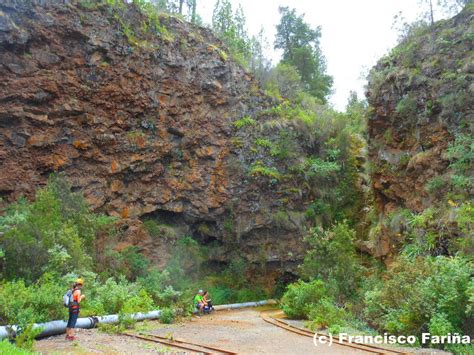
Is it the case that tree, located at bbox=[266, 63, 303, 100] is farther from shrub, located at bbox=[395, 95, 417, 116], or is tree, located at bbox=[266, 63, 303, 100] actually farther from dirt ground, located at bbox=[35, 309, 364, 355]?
dirt ground, located at bbox=[35, 309, 364, 355]

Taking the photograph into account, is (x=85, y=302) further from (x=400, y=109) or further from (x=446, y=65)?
(x=446, y=65)

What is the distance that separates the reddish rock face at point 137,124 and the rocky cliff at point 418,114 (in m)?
7.49

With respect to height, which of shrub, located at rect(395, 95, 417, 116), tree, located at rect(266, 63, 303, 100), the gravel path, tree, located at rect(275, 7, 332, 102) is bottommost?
the gravel path

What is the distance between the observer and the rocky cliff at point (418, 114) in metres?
17.3

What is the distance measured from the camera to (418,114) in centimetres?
1883

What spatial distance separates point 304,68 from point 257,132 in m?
13.9

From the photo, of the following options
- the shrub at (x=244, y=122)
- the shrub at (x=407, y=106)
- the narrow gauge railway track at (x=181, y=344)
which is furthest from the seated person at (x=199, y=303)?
the shrub at (x=244, y=122)

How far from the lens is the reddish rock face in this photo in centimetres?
1964

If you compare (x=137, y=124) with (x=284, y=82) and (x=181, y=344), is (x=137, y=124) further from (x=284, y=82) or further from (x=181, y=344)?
(x=181, y=344)

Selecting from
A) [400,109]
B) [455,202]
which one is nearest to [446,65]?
[400,109]

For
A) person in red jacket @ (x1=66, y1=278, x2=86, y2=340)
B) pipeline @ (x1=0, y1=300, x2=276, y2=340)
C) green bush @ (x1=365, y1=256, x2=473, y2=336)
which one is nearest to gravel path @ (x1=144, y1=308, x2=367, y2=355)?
pipeline @ (x1=0, y1=300, x2=276, y2=340)

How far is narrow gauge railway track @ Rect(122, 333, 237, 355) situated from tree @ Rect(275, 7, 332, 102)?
1230 inches

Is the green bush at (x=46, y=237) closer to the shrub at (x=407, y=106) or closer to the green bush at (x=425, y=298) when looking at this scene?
the green bush at (x=425, y=298)

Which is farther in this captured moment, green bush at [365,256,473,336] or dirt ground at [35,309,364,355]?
green bush at [365,256,473,336]
